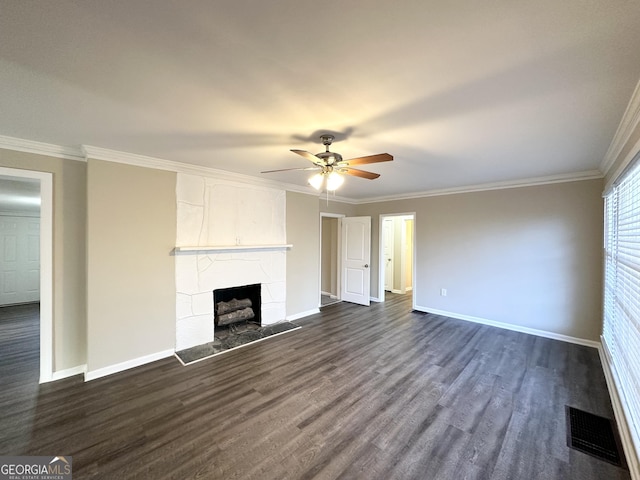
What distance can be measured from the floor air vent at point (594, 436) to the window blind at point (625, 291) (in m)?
0.21

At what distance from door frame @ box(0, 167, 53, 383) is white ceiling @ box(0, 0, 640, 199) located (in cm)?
51

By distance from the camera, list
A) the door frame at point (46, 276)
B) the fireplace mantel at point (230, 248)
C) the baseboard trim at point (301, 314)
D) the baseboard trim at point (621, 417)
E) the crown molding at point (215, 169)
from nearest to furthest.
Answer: the baseboard trim at point (621, 417)
the crown molding at point (215, 169)
the door frame at point (46, 276)
the fireplace mantel at point (230, 248)
the baseboard trim at point (301, 314)

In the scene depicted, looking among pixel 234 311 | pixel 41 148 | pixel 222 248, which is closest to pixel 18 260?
pixel 41 148

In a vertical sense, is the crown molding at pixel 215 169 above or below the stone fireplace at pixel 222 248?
above

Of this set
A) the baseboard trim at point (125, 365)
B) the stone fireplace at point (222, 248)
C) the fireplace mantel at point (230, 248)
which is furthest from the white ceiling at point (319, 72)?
the baseboard trim at point (125, 365)

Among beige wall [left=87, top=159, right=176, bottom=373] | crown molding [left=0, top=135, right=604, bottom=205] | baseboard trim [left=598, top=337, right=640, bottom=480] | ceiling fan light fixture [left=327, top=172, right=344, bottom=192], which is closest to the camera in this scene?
baseboard trim [left=598, top=337, right=640, bottom=480]

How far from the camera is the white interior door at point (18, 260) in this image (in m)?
5.65

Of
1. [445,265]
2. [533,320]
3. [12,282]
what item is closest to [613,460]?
[533,320]

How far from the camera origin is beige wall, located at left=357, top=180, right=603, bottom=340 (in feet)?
11.8

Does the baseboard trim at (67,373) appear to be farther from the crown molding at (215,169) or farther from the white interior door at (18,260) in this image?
the white interior door at (18,260)

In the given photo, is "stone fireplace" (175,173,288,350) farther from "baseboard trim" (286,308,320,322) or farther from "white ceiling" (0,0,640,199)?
"white ceiling" (0,0,640,199)

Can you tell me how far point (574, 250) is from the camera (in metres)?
3.67

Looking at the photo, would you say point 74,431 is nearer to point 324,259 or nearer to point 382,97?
point 382,97

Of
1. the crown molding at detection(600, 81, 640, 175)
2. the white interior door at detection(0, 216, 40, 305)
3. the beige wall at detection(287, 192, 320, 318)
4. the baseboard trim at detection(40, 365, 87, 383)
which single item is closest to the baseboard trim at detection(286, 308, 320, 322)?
the beige wall at detection(287, 192, 320, 318)
